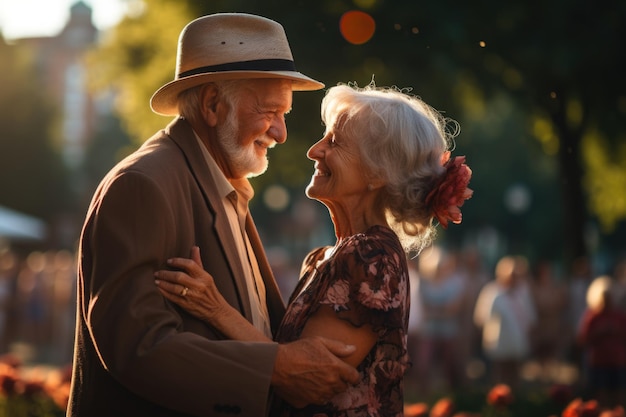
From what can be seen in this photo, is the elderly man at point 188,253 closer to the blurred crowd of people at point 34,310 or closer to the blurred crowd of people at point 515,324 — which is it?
the blurred crowd of people at point 515,324

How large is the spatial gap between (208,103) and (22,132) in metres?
42.6

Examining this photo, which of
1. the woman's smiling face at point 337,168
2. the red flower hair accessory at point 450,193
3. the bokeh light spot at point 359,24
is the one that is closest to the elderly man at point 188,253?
the woman's smiling face at point 337,168

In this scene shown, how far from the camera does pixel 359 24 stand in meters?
14.5

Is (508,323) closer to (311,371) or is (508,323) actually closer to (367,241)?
(367,241)

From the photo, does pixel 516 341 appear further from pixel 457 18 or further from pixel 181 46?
pixel 181 46

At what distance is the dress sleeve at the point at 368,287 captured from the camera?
3.77m

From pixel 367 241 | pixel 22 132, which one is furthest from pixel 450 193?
pixel 22 132

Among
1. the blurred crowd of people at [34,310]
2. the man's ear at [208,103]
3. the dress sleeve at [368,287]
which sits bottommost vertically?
the blurred crowd of people at [34,310]

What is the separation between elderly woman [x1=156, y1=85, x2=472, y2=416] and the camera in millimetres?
3771

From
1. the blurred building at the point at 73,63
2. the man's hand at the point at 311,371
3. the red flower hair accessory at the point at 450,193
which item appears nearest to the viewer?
the man's hand at the point at 311,371

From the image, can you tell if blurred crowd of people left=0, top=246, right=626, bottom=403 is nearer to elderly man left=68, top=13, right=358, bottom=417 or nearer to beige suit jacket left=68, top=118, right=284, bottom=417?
elderly man left=68, top=13, right=358, bottom=417

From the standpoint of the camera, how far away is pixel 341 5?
47.2 ft

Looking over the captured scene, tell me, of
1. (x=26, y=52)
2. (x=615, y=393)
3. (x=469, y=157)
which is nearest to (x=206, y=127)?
(x=615, y=393)

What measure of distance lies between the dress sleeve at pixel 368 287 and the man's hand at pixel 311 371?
123 millimetres
